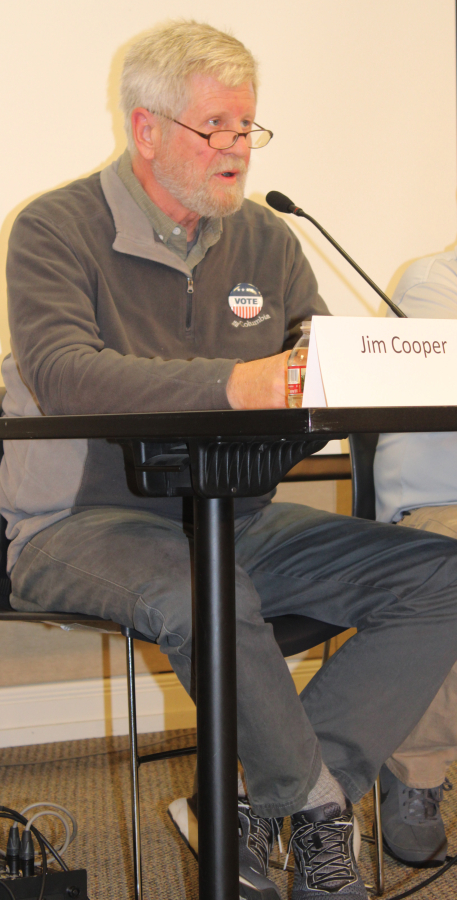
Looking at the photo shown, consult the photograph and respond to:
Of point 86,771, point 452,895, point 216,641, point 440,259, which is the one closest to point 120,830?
point 86,771

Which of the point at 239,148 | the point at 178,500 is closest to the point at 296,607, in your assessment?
the point at 178,500

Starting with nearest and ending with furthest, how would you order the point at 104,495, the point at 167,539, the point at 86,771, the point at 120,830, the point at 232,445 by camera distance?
the point at 232,445 < the point at 167,539 < the point at 104,495 < the point at 120,830 < the point at 86,771

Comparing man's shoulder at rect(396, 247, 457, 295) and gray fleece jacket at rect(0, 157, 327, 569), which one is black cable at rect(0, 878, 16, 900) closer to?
gray fleece jacket at rect(0, 157, 327, 569)

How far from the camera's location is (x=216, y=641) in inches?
30.2

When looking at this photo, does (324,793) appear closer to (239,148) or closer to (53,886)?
(53,886)

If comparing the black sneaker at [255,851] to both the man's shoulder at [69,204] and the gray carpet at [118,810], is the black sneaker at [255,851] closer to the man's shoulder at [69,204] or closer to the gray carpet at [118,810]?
the gray carpet at [118,810]

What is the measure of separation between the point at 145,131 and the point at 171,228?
0.21m

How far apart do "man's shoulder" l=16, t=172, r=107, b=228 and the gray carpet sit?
3.61ft

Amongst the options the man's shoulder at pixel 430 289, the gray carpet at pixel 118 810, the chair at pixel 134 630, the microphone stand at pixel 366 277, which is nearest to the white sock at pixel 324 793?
the chair at pixel 134 630

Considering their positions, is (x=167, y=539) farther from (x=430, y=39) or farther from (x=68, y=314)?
(x=430, y=39)

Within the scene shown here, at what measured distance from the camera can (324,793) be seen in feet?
3.12

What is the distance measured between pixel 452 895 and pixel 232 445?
3.03 feet

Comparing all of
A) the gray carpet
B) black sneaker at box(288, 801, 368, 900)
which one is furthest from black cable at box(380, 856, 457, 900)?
black sneaker at box(288, 801, 368, 900)

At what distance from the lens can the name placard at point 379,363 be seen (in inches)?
27.1
